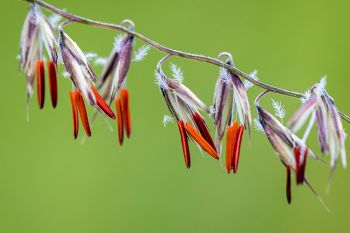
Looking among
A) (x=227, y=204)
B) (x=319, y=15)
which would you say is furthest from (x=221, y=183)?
(x=319, y=15)

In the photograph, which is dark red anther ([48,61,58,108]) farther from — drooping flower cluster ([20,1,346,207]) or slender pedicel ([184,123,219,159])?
slender pedicel ([184,123,219,159])

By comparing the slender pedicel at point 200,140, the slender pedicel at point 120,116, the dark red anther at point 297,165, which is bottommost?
the dark red anther at point 297,165

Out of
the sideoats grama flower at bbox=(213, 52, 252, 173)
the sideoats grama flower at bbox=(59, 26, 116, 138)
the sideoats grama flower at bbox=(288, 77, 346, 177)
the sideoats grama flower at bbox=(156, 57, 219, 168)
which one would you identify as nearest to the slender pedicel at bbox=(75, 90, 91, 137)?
the sideoats grama flower at bbox=(59, 26, 116, 138)

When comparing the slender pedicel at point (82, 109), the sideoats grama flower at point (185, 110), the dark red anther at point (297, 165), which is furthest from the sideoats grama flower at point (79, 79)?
the dark red anther at point (297, 165)

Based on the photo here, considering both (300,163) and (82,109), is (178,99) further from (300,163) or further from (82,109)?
(300,163)

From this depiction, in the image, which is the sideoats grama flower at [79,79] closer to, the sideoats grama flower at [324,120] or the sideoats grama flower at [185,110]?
the sideoats grama flower at [185,110]

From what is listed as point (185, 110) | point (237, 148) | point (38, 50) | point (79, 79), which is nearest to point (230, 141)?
point (237, 148)

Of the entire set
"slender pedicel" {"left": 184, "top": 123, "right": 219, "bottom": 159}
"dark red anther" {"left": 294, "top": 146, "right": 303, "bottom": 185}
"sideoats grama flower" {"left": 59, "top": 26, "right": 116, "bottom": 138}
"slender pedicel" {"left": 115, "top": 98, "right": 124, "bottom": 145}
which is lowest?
"dark red anther" {"left": 294, "top": 146, "right": 303, "bottom": 185}
